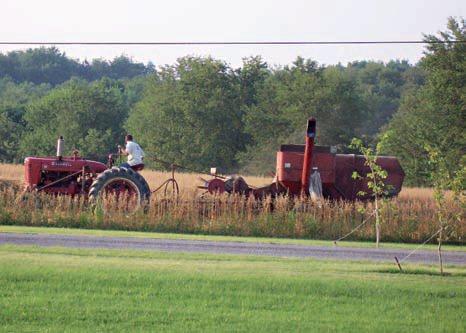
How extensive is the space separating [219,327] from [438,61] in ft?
149

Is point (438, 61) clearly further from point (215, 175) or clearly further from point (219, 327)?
point (219, 327)

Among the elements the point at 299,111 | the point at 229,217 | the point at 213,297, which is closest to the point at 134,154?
the point at 229,217

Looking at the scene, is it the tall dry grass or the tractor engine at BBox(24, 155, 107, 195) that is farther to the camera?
the tractor engine at BBox(24, 155, 107, 195)

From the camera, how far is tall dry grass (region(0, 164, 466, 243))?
84.1ft

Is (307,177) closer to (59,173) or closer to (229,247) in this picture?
(59,173)

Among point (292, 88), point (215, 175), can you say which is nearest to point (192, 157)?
point (292, 88)

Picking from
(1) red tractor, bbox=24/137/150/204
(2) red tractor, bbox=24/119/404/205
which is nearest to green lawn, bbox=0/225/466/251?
(2) red tractor, bbox=24/119/404/205

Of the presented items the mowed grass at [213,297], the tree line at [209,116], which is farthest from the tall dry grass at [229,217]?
the tree line at [209,116]

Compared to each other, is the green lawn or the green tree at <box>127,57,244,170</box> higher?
the green tree at <box>127,57,244,170</box>

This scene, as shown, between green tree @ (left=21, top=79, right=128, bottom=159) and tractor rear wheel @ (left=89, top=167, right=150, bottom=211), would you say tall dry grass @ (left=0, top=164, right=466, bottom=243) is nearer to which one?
tractor rear wheel @ (left=89, top=167, right=150, bottom=211)

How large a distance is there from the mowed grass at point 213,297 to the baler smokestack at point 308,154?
10.8 meters

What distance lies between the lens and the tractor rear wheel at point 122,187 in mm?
25812

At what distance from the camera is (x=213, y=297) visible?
43.2 ft

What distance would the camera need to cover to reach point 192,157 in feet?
216
